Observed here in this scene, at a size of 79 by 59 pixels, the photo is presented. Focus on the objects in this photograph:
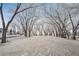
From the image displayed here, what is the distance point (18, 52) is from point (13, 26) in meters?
0.38

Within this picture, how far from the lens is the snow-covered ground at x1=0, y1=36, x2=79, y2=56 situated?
212 cm

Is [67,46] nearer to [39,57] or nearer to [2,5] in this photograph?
[39,57]

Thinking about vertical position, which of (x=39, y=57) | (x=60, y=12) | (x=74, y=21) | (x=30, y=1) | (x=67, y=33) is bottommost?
(x=39, y=57)

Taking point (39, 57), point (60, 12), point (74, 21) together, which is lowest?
point (39, 57)

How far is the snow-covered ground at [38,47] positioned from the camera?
6.96 ft

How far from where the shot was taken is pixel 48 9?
86.9 inches

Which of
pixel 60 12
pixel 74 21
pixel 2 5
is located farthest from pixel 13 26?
pixel 74 21

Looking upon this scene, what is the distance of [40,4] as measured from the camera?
2188 mm

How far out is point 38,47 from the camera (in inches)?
85.2

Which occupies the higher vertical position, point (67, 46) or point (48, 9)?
point (48, 9)

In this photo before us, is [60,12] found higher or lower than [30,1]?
lower

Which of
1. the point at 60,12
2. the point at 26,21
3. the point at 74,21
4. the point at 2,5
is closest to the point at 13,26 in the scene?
the point at 26,21

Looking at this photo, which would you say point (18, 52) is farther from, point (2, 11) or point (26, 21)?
point (2, 11)

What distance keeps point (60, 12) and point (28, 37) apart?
0.60 meters
